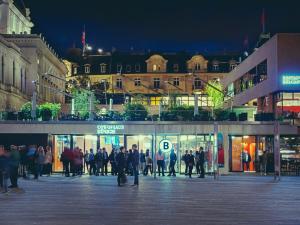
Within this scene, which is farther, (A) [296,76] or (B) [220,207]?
(A) [296,76]

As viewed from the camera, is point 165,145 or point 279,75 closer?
point 165,145

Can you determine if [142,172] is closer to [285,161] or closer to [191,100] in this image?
[285,161]

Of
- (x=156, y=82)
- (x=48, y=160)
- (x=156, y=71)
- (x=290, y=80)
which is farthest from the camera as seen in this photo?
(x=156, y=71)

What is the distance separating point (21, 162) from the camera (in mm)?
35719

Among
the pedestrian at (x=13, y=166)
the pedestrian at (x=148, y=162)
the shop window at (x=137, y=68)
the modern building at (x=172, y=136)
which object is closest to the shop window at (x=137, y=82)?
the shop window at (x=137, y=68)

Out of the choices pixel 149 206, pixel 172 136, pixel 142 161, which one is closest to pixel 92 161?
pixel 142 161

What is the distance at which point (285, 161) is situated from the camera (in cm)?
4356

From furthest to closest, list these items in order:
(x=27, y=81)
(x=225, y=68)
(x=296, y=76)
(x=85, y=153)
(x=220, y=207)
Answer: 1. (x=225, y=68)
2. (x=27, y=81)
3. (x=296, y=76)
4. (x=85, y=153)
5. (x=220, y=207)

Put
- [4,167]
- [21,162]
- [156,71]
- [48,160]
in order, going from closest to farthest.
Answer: [4,167]
[21,162]
[48,160]
[156,71]

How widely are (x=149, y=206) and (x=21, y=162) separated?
59.2 feet

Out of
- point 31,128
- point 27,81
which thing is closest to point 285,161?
point 31,128

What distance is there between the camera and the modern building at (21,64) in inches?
2908

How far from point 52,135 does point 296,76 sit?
20946 millimetres

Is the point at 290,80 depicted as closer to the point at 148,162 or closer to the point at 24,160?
the point at 148,162
